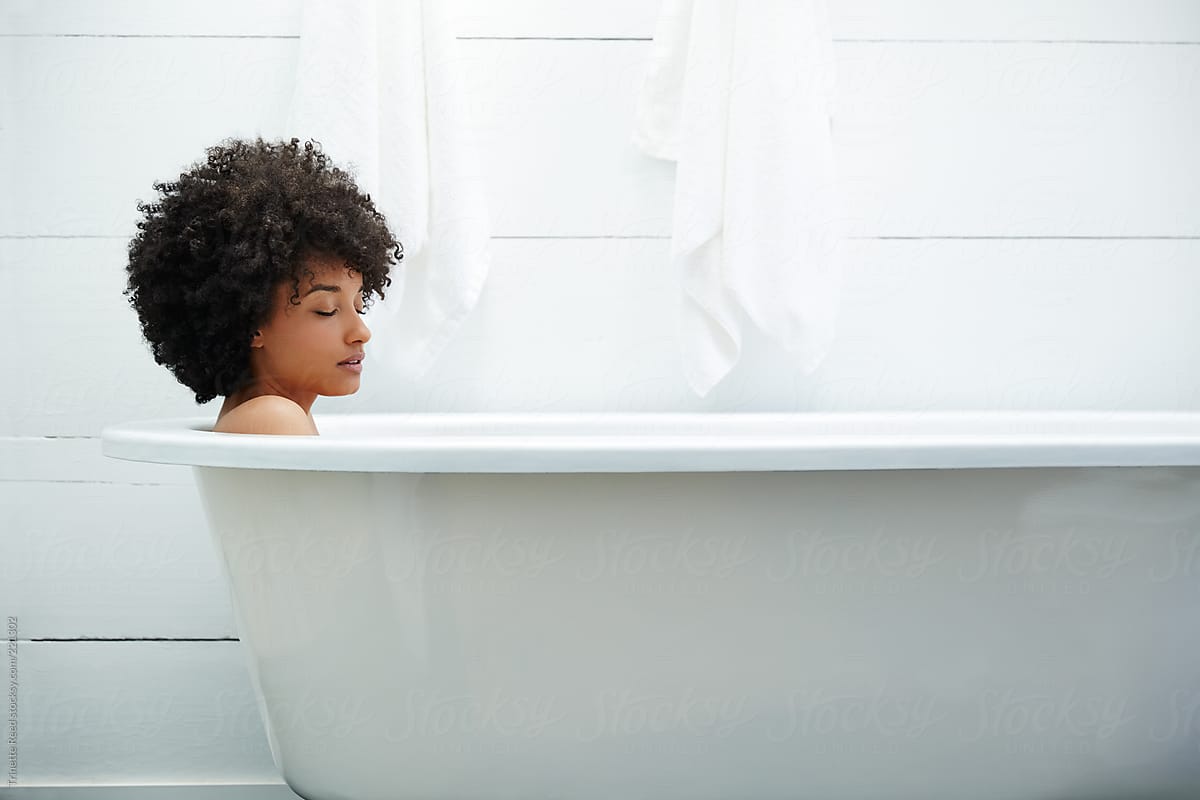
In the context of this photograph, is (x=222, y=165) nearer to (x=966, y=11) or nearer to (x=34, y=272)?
(x=34, y=272)

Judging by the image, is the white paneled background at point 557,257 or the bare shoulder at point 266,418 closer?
the bare shoulder at point 266,418

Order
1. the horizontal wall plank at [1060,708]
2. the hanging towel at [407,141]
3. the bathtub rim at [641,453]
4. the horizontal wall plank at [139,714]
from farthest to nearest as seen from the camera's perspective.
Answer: the horizontal wall plank at [139,714]
the hanging towel at [407,141]
the horizontal wall plank at [1060,708]
the bathtub rim at [641,453]

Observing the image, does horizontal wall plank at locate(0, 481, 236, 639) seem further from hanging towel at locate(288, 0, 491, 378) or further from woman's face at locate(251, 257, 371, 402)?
woman's face at locate(251, 257, 371, 402)

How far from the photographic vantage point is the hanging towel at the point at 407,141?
4.73 feet

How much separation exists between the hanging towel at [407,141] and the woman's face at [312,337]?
363mm

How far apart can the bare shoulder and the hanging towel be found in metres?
0.47

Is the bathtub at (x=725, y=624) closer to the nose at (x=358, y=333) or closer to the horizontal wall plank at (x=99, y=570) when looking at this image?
the nose at (x=358, y=333)

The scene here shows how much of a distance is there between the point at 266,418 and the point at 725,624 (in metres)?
0.48

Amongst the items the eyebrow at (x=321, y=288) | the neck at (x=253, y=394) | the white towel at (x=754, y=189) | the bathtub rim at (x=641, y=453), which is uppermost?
the white towel at (x=754, y=189)

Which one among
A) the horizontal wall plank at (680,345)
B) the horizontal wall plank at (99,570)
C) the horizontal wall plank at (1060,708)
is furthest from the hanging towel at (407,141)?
the horizontal wall plank at (1060,708)

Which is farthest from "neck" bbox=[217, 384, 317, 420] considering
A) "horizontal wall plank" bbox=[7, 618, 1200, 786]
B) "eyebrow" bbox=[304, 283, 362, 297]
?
"horizontal wall plank" bbox=[7, 618, 1200, 786]

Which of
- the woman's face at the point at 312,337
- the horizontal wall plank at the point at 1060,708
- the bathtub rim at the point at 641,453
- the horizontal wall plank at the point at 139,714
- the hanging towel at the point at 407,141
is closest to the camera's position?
the bathtub rim at the point at 641,453

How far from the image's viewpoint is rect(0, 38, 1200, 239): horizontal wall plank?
5.19 ft

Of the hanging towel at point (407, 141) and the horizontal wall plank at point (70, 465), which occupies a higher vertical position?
the hanging towel at point (407, 141)
